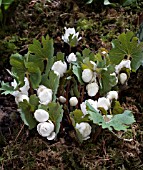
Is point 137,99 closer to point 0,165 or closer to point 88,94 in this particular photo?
point 88,94

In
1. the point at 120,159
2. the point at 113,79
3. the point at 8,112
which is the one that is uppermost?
the point at 113,79

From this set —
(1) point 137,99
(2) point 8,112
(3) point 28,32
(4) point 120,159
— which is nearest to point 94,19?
(3) point 28,32

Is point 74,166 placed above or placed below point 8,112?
below

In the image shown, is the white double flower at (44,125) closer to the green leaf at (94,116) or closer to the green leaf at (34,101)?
the green leaf at (34,101)

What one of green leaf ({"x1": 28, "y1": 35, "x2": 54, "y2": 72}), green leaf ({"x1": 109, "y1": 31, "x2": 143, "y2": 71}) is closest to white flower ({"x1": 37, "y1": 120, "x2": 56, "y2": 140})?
green leaf ({"x1": 28, "y1": 35, "x2": 54, "y2": 72})

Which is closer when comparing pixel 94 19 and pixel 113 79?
pixel 113 79

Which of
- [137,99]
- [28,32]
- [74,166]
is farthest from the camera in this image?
[28,32]

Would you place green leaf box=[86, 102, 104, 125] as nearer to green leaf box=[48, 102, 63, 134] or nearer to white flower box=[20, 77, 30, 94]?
green leaf box=[48, 102, 63, 134]

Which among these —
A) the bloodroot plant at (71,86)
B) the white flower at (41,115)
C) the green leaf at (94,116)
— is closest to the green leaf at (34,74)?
the bloodroot plant at (71,86)
